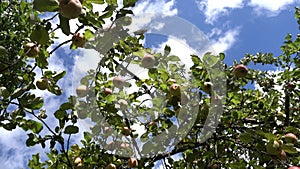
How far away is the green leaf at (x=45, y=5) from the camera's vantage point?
59.4 inches

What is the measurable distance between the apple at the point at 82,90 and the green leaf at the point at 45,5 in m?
1.17

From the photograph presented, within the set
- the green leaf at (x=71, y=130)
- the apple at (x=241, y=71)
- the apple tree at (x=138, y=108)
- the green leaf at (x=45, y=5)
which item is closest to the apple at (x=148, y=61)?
the apple tree at (x=138, y=108)

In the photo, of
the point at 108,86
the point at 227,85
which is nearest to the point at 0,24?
the point at 108,86

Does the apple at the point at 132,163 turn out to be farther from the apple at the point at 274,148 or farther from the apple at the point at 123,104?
the apple at the point at 274,148

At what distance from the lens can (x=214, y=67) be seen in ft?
8.63

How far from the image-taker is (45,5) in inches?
60.3

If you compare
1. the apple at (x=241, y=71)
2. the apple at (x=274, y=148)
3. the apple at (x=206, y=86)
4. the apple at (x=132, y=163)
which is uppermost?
the apple at (x=241, y=71)

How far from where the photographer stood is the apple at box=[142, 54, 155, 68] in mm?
2656

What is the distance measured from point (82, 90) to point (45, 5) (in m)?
1.27

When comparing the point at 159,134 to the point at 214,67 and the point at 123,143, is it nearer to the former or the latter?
the point at 123,143

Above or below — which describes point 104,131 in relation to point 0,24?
below

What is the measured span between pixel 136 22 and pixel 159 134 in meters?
0.99

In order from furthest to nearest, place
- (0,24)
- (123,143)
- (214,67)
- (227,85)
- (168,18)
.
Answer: (0,24)
(123,143)
(227,85)
(214,67)
(168,18)

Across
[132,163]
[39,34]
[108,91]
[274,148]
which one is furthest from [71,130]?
[274,148]
